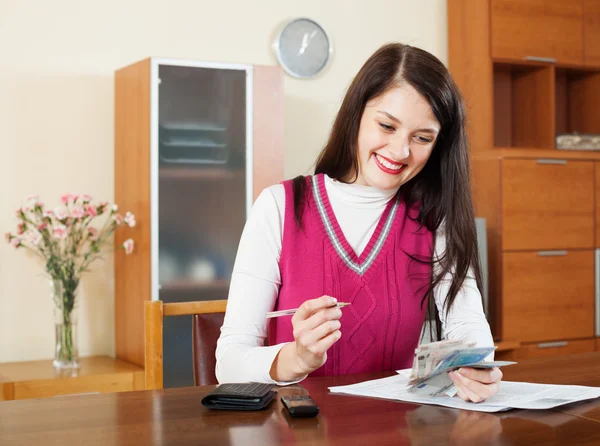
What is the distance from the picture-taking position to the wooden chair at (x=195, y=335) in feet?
5.63

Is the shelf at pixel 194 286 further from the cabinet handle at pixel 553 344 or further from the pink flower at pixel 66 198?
the cabinet handle at pixel 553 344

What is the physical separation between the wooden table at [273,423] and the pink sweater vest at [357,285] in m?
0.42

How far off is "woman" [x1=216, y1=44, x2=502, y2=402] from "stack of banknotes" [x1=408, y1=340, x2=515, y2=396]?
420mm

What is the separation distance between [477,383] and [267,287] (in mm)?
589

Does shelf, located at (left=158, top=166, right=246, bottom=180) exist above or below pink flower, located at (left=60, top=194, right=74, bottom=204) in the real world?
above

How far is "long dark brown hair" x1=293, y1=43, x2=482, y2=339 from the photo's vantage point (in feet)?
6.05

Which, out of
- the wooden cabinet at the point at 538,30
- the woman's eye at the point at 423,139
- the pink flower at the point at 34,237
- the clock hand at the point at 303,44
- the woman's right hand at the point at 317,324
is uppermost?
the wooden cabinet at the point at 538,30

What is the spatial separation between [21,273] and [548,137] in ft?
9.02

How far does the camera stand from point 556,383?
60.9 inches

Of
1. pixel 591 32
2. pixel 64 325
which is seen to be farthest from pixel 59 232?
pixel 591 32

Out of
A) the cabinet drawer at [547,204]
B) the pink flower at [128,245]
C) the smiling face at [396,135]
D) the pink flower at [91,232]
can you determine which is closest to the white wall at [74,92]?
the pink flower at [91,232]

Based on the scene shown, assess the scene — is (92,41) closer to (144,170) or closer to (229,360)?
(144,170)

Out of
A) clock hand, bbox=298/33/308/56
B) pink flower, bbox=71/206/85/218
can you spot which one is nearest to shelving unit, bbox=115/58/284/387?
pink flower, bbox=71/206/85/218

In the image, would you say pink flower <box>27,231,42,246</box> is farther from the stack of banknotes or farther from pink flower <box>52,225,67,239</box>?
the stack of banknotes
